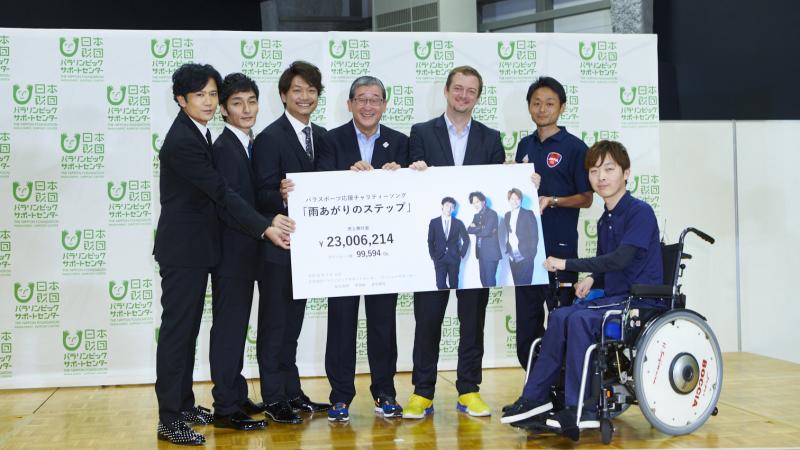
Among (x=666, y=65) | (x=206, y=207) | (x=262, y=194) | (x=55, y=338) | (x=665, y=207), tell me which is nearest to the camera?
(x=206, y=207)

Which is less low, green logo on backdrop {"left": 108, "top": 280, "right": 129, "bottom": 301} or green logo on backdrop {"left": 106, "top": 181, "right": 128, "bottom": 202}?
green logo on backdrop {"left": 106, "top": 181, "right": 128, "bottom": 202}

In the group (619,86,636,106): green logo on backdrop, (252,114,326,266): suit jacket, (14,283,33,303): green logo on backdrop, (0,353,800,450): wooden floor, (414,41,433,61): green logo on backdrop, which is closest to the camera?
(0,353,800,450): wooden floor

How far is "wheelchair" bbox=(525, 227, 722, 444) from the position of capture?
3.92 m

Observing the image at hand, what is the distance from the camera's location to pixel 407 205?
4.50 meters

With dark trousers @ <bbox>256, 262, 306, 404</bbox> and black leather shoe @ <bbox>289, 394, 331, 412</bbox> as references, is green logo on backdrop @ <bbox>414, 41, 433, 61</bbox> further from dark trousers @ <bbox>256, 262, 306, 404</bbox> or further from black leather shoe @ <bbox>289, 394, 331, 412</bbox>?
black leather shoe @ <bbox>289, 394, 331, 412</bbox>

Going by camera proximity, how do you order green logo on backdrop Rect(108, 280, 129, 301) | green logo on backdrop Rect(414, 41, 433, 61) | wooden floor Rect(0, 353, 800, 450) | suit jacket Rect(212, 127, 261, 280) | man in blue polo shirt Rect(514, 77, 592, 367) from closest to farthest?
wooden floor Rect(0, 353, 800, 450) → suit jacket Rect(212, 127, 261, 280) → man in blue polo shirt Rect(514, 77, 592, 367) → green logo on backdrop Rect(108, 280, 129, 301) → green logo on backdrop Rect(414, 41, 433, 61)

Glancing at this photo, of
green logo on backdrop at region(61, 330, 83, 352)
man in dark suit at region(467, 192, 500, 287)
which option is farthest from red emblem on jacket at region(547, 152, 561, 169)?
green logo on backdrop at region(61, 330, 83, 352)

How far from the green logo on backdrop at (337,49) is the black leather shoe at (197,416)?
245 cm

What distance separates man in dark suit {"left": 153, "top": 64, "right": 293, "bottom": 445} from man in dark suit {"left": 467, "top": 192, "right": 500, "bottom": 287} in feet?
3.31

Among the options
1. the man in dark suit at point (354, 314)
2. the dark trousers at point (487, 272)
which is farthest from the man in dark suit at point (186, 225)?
the dark trousers at point (487, 272)

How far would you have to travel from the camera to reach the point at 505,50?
240 inches

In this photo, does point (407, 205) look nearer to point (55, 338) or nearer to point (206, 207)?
point (206, 207)

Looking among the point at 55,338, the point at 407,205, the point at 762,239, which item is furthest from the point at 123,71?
the point at 762,239

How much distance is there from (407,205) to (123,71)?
2329 millimetres
